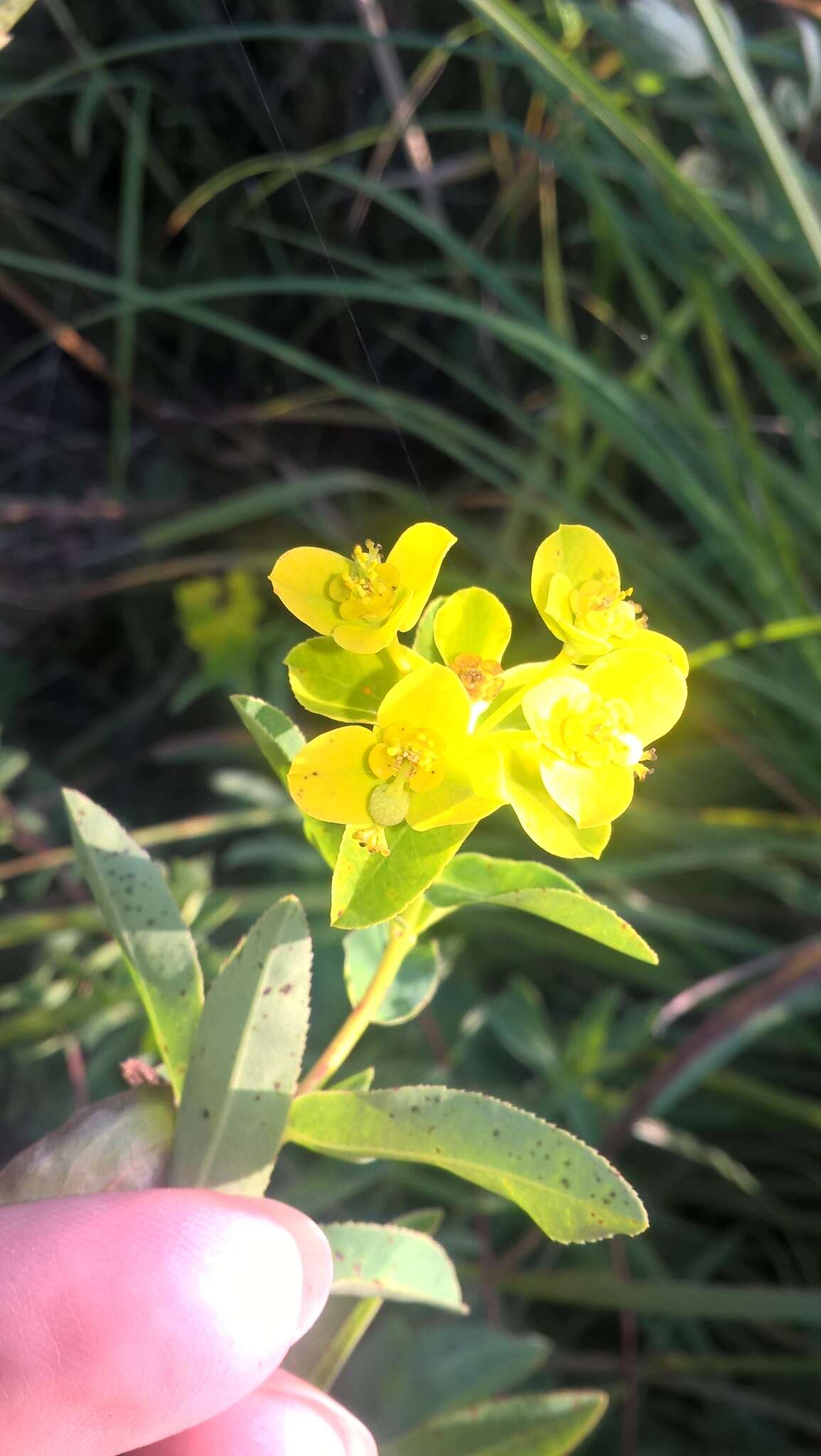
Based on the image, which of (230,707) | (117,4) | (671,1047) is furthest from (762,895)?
(117,4)

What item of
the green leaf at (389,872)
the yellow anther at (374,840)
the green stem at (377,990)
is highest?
the yellow anther at (374,840)

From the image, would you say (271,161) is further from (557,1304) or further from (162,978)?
(557,1304)

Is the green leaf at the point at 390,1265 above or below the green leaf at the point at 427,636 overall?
below

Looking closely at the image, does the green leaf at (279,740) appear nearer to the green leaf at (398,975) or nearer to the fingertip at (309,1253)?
the green leaf at (398,975)

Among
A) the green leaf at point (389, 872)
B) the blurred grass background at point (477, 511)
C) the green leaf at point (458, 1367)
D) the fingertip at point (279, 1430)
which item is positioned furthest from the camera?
the blurred grass background at point (477, 511)

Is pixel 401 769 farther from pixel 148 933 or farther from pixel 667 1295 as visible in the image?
pixel 667 1295

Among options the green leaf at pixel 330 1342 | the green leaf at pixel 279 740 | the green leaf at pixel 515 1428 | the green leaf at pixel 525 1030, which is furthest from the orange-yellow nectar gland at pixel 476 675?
the green leaf at pixel 525 1030

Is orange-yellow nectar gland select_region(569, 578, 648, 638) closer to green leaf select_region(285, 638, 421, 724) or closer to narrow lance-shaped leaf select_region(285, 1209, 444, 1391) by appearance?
green leaf select_region(285, 638, 421, 724)
